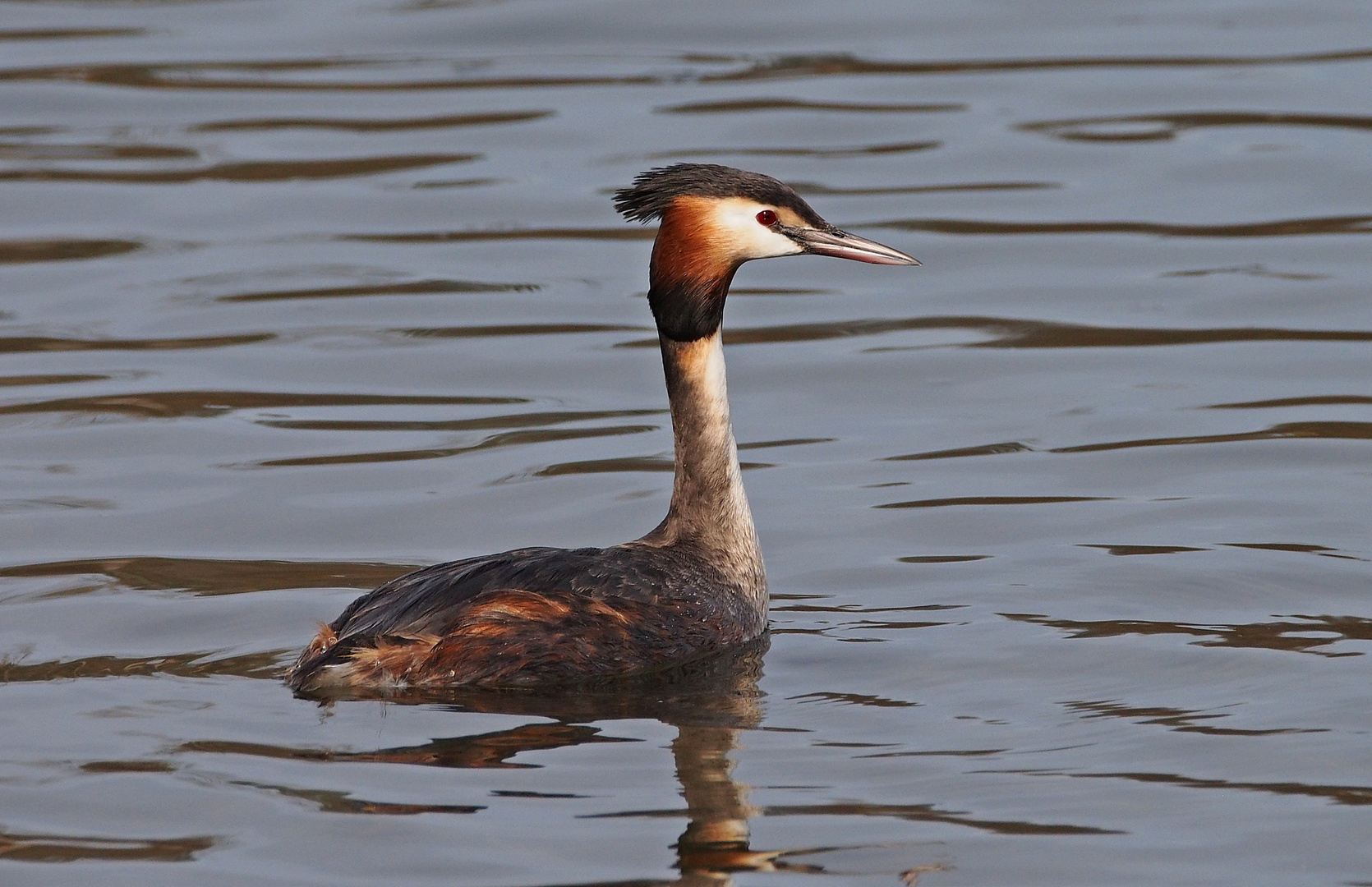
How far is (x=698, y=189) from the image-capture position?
24.9ft

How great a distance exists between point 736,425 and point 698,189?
9.89ft

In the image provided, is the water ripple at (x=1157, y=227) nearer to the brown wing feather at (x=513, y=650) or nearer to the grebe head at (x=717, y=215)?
the grebe head at (x=717, y=215)

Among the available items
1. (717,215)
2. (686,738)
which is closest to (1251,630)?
(686,738)

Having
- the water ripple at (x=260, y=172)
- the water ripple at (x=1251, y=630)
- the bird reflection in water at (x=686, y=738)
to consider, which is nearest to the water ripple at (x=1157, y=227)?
the water ripple at (x=260, y=172)

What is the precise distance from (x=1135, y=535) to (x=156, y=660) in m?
3.78

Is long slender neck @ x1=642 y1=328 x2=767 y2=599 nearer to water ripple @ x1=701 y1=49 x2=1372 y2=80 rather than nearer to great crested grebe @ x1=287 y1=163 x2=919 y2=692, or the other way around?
great crested grebe @ x1=287 y1=163 x2=919 y2=692

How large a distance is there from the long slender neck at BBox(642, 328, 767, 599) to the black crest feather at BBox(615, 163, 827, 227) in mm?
544

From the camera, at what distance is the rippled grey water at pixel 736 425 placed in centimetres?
591

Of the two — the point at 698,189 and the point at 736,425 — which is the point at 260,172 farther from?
the point at 698,189

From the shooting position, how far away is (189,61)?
1761cm

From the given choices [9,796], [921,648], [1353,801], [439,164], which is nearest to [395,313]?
[439,164]

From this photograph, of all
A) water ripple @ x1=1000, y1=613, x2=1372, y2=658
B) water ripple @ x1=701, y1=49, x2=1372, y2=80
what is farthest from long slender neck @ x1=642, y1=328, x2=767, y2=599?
water ripple @ x1=701, y1=49, x2=1372, y2=80

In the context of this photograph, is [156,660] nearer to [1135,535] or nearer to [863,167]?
[1135,535]

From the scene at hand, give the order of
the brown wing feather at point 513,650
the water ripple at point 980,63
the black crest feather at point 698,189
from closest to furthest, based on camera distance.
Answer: the brown wing feather at point 513,650 → the black crest feather at point 698,189 → the water ripple at point 980,63
